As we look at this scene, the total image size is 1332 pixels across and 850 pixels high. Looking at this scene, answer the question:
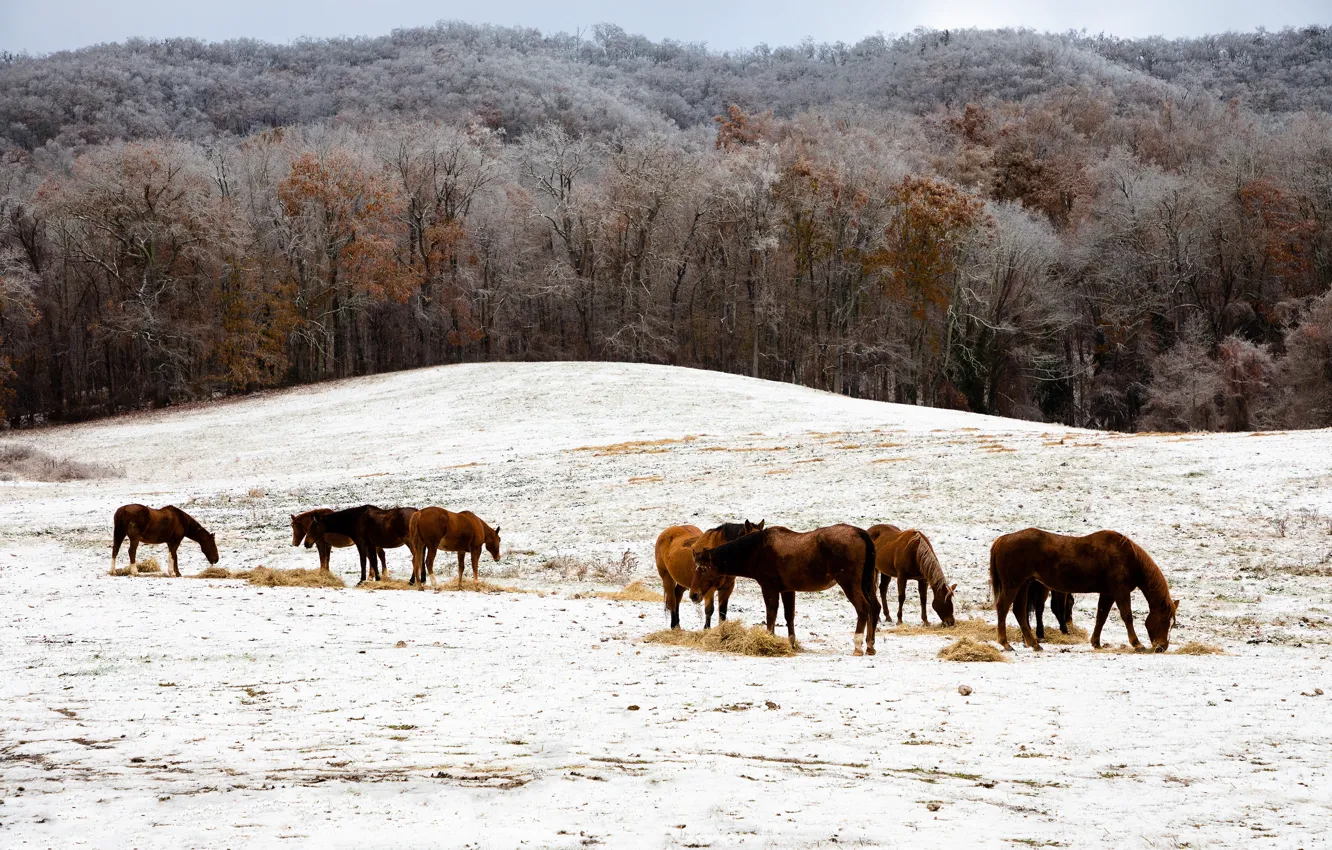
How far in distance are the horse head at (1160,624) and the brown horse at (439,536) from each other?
1020 cm

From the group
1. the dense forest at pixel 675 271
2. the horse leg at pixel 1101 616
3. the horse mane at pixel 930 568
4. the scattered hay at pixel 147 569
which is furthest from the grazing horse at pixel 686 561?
the dense forest at pixel 675 271

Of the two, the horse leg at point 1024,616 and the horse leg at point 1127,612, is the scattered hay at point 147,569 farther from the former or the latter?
the horse leg at point 1127,612

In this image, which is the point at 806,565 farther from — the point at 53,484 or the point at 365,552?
the point at 53,484

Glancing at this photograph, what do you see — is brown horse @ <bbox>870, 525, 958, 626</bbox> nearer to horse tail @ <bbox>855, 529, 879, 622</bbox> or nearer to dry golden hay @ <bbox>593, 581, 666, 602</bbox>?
horse tail @ <bbox>855, 529, 879, 622</bbox>

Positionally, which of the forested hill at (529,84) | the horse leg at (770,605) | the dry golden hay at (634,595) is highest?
the forested hill at (529,84)

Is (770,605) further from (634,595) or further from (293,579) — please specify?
(293,579)

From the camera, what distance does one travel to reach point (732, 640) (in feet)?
39.1

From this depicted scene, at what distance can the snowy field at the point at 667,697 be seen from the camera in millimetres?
6121

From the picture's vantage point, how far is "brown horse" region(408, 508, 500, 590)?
676 inches

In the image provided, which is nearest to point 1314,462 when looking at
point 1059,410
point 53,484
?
point 53,484

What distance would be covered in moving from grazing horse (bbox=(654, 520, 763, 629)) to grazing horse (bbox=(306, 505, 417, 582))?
5.87 m

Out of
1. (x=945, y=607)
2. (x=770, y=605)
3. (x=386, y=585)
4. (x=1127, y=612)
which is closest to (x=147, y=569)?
(x=386, y=585)

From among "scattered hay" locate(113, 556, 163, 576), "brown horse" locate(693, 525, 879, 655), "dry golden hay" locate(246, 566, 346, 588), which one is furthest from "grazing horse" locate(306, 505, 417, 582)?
"brown horse" locate(693, 525, 879, 655)

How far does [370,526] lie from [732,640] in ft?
27.5
